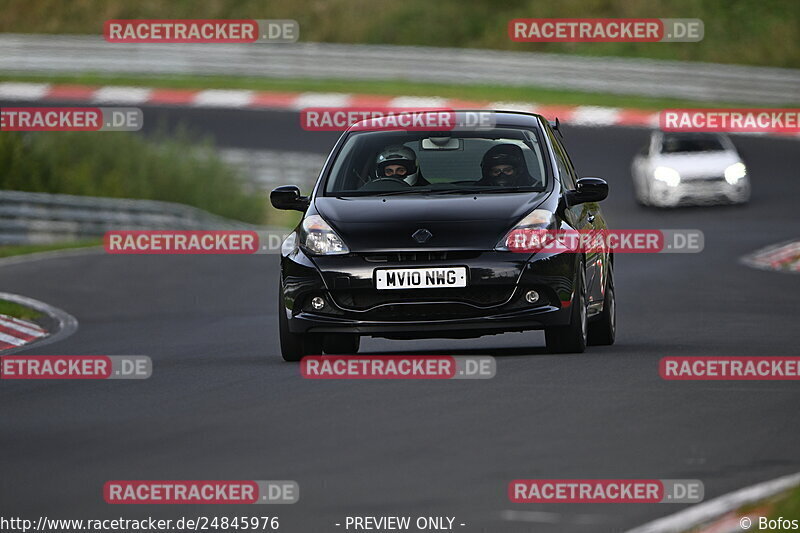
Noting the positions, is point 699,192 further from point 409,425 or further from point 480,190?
point 409,425

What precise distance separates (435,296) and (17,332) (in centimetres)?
568

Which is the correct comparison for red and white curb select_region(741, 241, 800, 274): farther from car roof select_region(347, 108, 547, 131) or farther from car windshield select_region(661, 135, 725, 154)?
car roof select_region(347, 108, 547, 131)

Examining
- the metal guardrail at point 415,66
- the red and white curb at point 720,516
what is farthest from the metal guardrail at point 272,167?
the red and white curb at point 720,516

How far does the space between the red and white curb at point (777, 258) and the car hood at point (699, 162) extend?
18.2 ft

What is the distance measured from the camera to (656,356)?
1191cm

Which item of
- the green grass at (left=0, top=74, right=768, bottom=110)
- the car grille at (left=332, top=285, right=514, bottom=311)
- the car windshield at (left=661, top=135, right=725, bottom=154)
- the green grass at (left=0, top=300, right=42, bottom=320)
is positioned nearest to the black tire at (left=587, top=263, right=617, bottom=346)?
the car grille at (left=332, top=285, right=514, bottom=311)

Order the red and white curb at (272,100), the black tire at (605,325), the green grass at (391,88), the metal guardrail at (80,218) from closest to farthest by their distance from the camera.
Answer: the black tire at (605,325) → the metal guardrail at (80,218) → the red and white curb at (272,100) → the green grass at (391,88)

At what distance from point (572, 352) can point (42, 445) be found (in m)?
4.08

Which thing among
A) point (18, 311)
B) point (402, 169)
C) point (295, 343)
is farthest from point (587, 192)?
point (18, 311)

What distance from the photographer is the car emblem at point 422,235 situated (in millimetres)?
11016

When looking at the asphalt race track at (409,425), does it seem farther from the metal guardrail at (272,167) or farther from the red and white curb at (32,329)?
the metal guardrail at (272,167)

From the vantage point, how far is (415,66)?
137 ft

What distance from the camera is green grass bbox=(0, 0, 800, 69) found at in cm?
4556

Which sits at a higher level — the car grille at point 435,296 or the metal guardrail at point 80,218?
the metal guardrail at point 80,218
